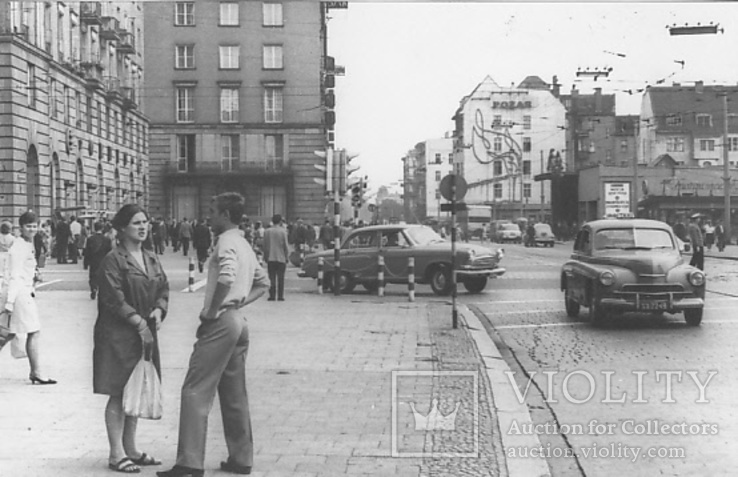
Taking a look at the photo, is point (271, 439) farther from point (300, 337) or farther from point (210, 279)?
point (300, 337)

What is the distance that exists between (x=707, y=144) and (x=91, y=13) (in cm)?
687

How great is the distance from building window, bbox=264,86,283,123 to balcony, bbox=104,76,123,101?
47.7 inches

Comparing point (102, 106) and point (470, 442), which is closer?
point (470, 442)

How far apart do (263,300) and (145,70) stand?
10965 mm

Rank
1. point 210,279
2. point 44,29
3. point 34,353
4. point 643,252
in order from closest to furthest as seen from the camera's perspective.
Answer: point 210,279 < point 44,29 < point 34,353 < point 643,252

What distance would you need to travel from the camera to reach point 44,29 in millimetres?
6965

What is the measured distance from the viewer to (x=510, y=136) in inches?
300

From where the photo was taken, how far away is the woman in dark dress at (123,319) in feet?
18.4

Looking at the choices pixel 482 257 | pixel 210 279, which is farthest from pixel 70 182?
pixel 482 257

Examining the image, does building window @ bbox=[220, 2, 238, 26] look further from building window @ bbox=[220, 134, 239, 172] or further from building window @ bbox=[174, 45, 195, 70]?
building window @ bbox=[220, 134, 239, 172]

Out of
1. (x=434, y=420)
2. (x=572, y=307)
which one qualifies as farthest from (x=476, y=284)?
(x=434, y=420)

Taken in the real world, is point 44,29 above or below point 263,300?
above

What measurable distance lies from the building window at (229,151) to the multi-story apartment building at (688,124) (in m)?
3.47

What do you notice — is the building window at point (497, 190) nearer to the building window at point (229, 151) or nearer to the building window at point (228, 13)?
the building window at point (229, 151)
